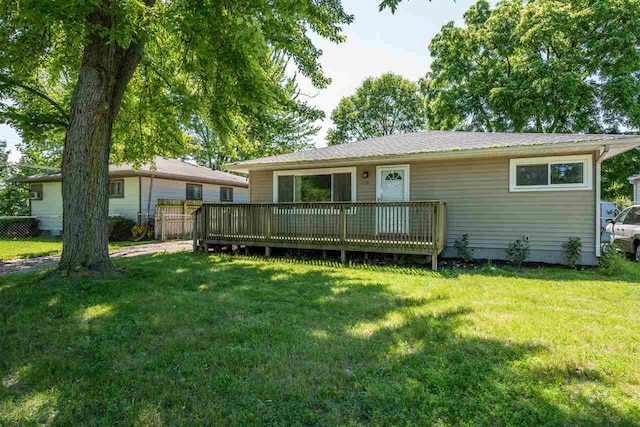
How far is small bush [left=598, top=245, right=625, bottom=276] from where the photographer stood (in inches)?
274

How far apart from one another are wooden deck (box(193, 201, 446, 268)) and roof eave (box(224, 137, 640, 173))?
1326 mm

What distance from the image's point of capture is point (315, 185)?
1058 centimetres

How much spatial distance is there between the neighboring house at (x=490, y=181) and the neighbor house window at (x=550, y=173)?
0.02m

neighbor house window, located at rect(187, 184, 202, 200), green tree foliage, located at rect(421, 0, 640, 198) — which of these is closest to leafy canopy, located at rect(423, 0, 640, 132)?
green tree foliage, located at rect(421, 0, 640, 198)

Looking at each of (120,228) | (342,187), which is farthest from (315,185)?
(120,228)

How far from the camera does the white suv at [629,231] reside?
9.24 m

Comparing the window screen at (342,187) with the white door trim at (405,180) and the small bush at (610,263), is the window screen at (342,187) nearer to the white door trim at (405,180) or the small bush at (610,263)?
the white door trim at (405,180)

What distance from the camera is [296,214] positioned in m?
9.34

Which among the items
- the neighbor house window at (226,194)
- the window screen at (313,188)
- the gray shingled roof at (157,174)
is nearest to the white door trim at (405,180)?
the window screen at (313,188)

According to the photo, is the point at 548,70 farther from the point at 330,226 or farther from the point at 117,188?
the point at 117,188

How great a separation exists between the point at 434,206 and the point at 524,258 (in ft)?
8.10

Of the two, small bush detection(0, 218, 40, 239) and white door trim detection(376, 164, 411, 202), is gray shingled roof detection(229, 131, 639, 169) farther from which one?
small bush detection(0, 218, 40, 239)

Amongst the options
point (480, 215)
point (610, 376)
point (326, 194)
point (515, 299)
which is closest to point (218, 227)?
point (326, 194)

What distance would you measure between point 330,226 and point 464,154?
364 cm
